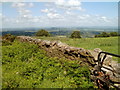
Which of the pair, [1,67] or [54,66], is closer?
[54,66]

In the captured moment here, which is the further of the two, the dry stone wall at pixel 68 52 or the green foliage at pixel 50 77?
the dry stone wall at pixel 68 52

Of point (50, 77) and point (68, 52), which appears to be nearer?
point (50, 77)

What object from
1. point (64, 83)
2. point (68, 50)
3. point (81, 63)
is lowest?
point (64, 83)

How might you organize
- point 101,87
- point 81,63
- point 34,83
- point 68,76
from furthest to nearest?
point 81,63 < point 68,76 < point 34,83 < point 101,87

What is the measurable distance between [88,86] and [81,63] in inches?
89.2

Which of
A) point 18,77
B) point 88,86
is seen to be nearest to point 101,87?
point 88,86

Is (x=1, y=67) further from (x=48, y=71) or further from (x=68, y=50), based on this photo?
(x=68, y=50)

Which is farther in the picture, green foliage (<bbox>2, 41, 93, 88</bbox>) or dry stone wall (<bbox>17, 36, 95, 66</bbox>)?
dry stone wall (<bbox>17, 36, 95, 66</bbox>)

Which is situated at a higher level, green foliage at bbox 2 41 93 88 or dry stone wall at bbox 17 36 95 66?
dry stone wall at bbox 17 36 95 66

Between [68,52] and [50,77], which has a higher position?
[68,52]

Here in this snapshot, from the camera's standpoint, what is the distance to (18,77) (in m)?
6.60

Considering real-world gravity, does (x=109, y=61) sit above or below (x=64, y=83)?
above

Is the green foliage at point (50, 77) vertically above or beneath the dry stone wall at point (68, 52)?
beneath

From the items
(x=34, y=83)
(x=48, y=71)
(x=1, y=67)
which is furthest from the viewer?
(x=1, y=67)
